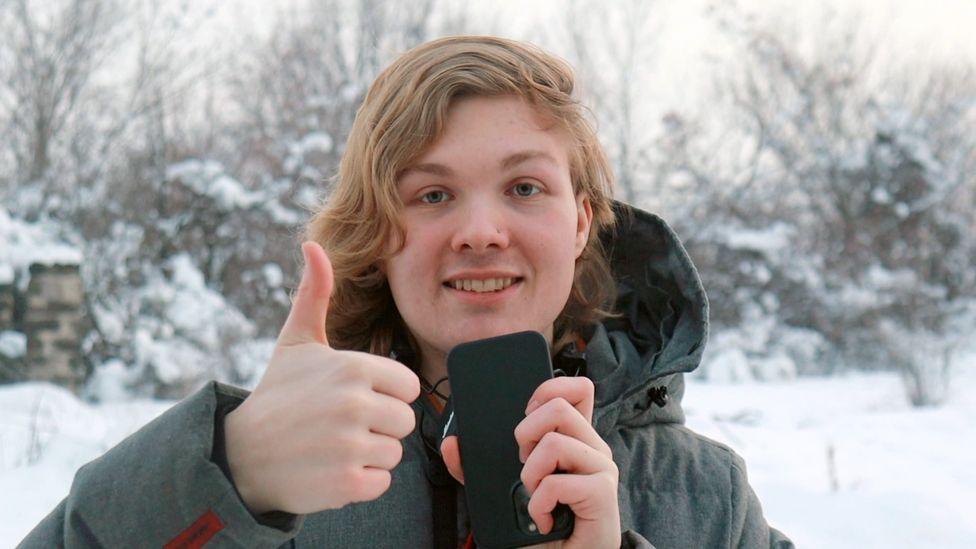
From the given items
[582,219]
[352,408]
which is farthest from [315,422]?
[582,219]

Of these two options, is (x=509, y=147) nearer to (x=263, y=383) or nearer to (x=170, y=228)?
(x=263, y=383)

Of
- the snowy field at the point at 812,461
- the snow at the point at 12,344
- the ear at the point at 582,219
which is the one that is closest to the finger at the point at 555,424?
the ear at the point at 582,219

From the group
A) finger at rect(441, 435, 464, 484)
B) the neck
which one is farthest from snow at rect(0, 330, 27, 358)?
finger at rect(441, 435, 464, 484)

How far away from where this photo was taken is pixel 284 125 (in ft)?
36.6

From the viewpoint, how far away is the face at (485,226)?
143cm

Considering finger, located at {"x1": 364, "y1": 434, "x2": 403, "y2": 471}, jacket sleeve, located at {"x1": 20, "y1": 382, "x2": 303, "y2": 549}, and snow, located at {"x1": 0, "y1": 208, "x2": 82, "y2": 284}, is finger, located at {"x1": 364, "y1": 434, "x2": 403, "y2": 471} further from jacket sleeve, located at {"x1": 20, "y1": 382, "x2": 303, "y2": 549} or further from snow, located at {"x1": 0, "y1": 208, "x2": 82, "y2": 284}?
snow, located at {"x1": 0, "y1": 208, "x2": 82, "y2": 284}

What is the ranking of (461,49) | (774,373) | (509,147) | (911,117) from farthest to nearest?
(911,117)
(774,373)
(461,49)
(509,147)

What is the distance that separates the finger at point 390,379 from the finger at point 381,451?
0.05m

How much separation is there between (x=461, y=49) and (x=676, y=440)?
0.75 metres

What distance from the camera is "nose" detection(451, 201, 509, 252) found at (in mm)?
1393

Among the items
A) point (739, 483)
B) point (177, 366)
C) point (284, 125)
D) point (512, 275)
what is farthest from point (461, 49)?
point (284, 125)

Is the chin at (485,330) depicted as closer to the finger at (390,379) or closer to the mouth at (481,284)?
the mouth at (481,284)

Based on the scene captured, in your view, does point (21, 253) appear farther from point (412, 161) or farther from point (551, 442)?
point (551, 442)

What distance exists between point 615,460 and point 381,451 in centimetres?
66
